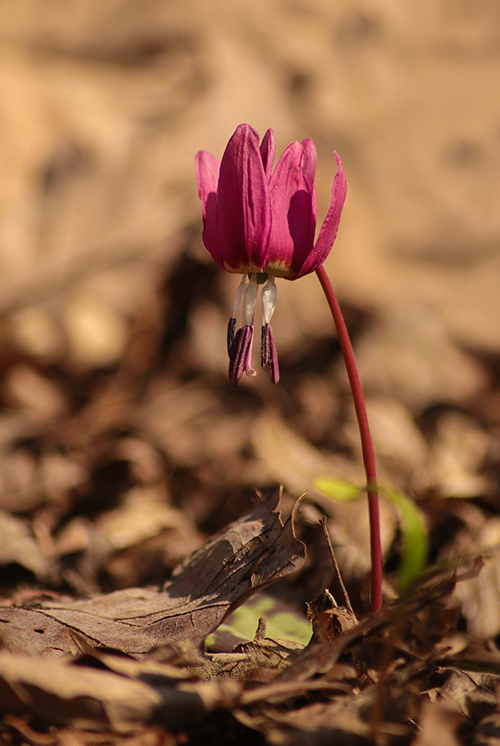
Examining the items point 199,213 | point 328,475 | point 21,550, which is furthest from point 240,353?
point 199,213

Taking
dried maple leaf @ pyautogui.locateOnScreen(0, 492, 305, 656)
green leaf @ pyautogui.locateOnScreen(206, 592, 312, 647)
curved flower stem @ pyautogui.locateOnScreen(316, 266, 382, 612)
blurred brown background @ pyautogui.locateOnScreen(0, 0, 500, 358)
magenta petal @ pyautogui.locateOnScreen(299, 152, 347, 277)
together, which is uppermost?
blurred brown background @ pyautogui.locateOnScreen(0, 0, 500, 358)

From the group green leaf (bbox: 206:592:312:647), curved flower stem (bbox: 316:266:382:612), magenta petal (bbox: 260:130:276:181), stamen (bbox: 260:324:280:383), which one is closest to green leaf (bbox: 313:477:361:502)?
green leaf (bbox: 206:592:312:647)

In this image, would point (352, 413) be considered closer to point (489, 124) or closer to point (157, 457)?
point (157, 457)

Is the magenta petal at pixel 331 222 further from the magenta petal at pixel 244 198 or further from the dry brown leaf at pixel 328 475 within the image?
the dry brown leaf at pixel 328 475

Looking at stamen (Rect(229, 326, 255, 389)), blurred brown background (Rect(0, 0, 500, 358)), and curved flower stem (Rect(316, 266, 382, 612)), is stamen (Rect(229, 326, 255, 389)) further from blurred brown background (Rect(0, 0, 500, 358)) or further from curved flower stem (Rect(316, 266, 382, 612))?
blurred brown background (Rect(0, 0, 500, 358))

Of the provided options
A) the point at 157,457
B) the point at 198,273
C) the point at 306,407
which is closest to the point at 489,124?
the point at 198,273

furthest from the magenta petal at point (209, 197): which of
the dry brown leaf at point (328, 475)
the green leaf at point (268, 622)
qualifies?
the dry brown leaf at point (328, 475)
